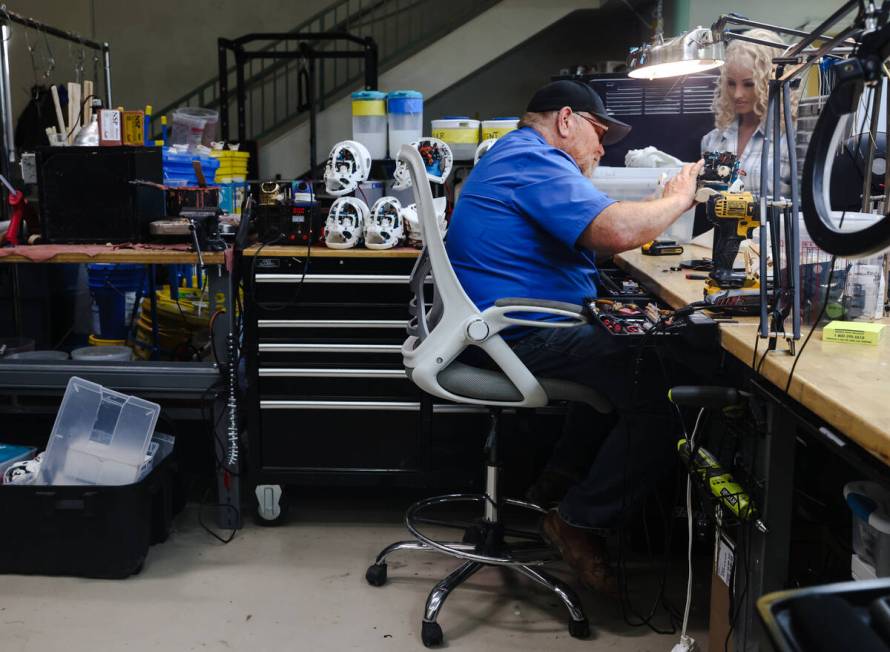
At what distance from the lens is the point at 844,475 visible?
2016mm

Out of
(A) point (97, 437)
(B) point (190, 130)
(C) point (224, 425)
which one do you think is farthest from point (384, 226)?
(B) point (190, 130)

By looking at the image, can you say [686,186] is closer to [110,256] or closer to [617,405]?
[617,405]

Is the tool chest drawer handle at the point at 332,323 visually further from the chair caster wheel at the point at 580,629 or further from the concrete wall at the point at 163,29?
the concrete wall at the point at 163,29

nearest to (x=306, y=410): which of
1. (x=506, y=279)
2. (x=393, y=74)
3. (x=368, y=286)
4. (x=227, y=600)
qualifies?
(x=368, y=286)

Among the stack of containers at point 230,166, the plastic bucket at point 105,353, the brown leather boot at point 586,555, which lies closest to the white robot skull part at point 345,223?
the plastic bucket at point 105,353

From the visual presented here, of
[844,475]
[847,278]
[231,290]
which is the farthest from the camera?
[231,290]

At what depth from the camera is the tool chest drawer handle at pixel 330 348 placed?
9.05ft

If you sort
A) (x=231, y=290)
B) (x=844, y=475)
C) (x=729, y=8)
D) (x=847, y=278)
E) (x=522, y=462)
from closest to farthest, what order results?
(x=847, y=278)
(x=844, y=475)
(x=231, y=290)
(x=522, y=462)
(x=729, y=8)

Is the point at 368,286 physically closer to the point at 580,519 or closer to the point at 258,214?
the point at 258,214

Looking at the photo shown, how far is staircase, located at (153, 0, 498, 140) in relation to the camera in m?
7.45

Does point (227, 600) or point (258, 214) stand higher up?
point (258, 214)

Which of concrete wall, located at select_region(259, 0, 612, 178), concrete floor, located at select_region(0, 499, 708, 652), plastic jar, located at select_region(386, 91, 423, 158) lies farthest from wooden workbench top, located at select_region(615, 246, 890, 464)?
concrete wall, located at select_region(259, 0, 612, 178)

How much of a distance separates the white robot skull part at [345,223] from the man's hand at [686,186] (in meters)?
0.98

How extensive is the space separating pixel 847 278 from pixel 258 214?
1787 mm
